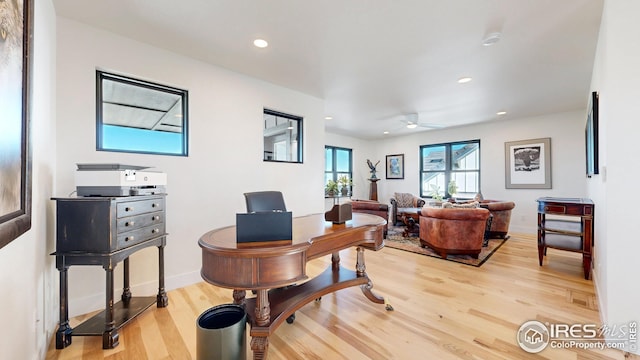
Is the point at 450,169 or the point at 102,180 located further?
the point at 450,169

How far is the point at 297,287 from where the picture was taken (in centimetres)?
195

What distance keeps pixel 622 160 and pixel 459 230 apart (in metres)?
2.05

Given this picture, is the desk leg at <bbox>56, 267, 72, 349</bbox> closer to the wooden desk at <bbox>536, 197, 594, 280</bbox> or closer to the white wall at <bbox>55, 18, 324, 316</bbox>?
the white wall at <bbox>55, 18, 324, 316</bbox>

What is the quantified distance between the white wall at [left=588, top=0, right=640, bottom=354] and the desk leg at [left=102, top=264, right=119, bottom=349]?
346 centimetres

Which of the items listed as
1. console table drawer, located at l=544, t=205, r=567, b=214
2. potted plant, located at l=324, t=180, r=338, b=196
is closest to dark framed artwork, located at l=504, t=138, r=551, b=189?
console table drawer, located at l=544, t=205, r=567, b=214

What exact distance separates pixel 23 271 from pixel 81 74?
5.63 ft

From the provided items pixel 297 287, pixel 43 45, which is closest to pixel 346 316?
pixel 297 287

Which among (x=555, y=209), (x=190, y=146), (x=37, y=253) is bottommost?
(x=37, y=253)

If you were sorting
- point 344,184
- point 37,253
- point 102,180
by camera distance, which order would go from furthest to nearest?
point 344,184 → point 102,180 → point 37,253

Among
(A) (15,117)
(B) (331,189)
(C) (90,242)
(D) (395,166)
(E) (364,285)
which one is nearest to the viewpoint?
(A) (15,117)

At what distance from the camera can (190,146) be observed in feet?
9.11

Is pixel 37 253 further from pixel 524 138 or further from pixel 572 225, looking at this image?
pixel 524 138

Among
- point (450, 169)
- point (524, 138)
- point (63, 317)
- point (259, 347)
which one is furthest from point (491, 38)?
point (450, 169)

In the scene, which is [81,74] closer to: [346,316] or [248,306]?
[248,306]
